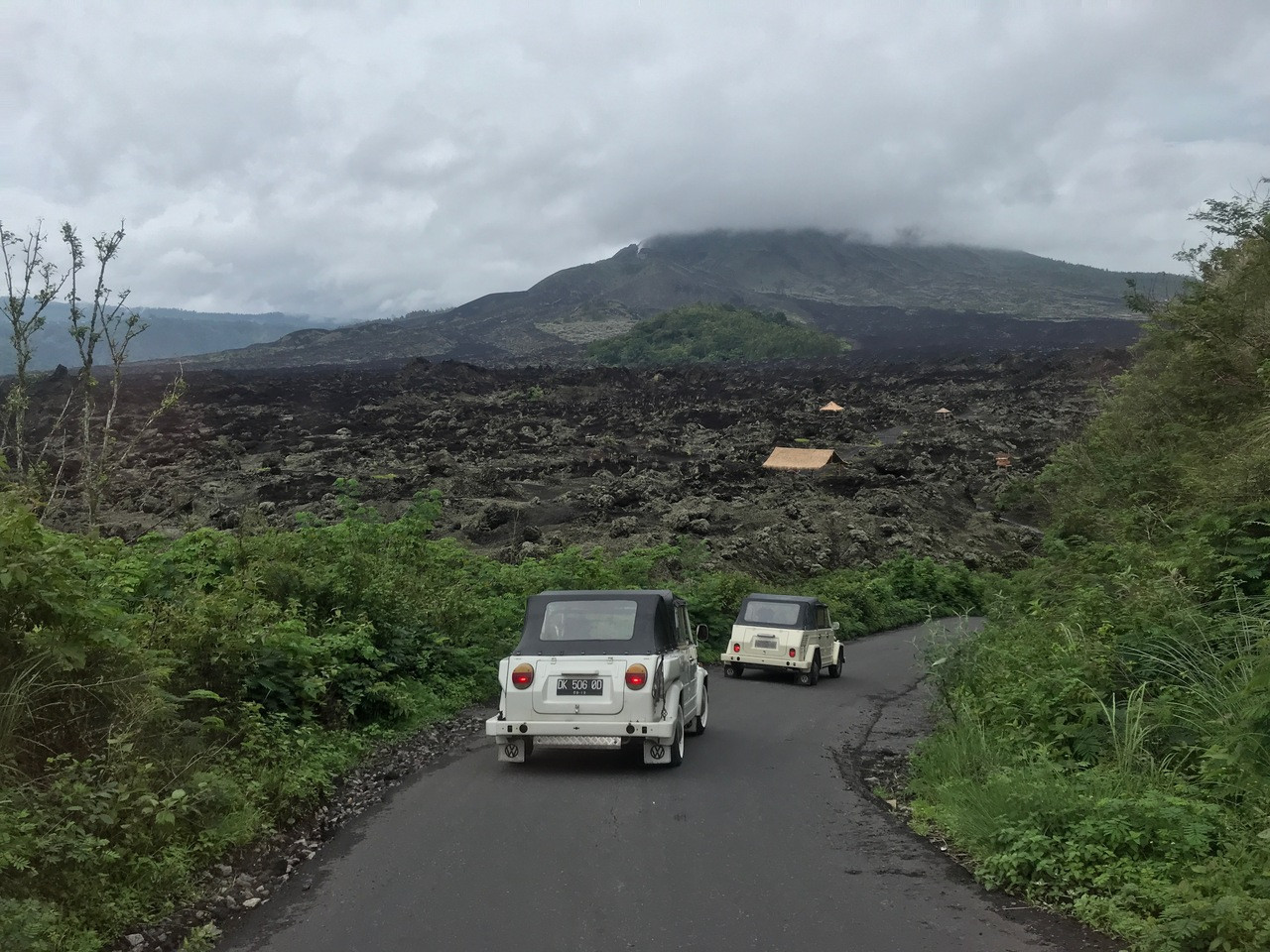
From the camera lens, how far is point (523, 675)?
36.0 ft

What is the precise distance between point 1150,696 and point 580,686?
17.3ft

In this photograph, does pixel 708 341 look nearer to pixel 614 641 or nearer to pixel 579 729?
pixel 614 641

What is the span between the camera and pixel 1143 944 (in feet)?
18.2

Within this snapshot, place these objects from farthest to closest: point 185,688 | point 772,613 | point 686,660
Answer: point 772,613
point 686,660
point 185,688

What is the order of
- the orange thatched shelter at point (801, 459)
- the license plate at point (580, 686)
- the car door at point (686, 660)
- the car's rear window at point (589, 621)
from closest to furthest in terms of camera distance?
the license plate at point (580, 686) < the car's rear window at point (589, 621) < the car door at point (686, 660) < the orange thatched shelter at point (801, 459)

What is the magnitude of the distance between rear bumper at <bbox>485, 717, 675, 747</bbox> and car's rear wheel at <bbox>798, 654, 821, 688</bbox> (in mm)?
9938

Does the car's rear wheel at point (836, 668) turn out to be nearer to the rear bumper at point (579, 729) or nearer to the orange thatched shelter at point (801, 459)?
the rear bumper at point (579, 729)

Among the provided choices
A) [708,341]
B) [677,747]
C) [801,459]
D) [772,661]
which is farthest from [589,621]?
[708,341]

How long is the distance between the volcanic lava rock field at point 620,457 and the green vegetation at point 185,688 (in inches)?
115

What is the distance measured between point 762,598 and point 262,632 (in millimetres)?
12303

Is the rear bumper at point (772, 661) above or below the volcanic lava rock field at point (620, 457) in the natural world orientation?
below

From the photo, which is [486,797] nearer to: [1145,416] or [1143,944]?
[1143,944]

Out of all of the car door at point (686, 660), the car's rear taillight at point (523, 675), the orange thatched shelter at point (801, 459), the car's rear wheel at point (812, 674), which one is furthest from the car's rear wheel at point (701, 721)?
the orange thatched shelter at point (801, 459)

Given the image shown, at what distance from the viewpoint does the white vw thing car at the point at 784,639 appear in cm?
2042
